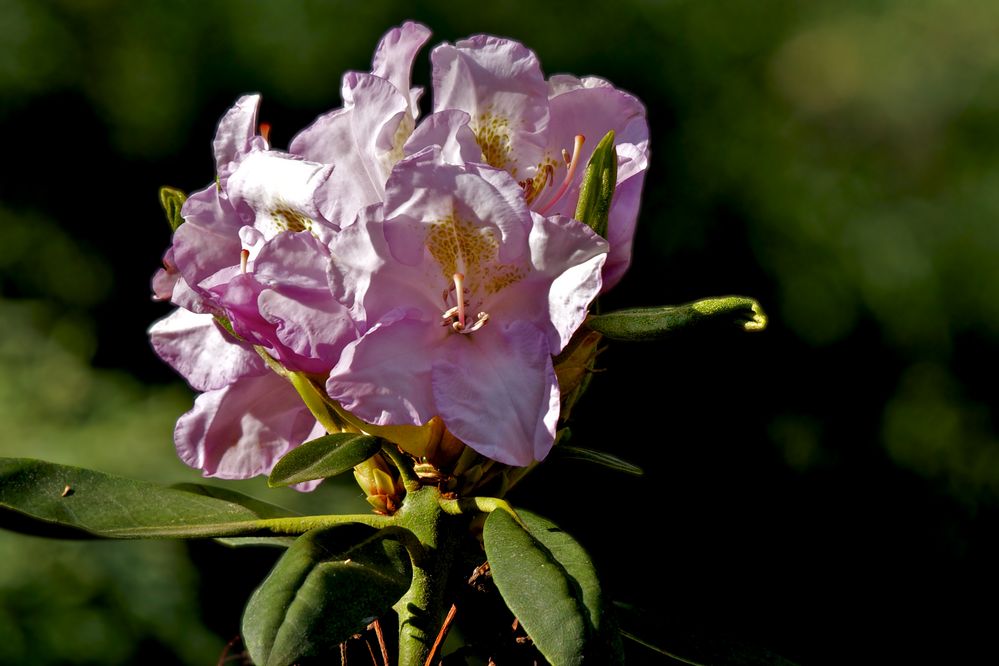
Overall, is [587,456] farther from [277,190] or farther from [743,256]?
[743,256]

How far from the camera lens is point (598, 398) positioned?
211 centimetres

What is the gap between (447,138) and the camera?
548 mm

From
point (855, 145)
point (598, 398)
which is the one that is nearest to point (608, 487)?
point (598, 398)

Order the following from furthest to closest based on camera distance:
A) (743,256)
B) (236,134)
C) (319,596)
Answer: (743,256), (236,134), (319,596)

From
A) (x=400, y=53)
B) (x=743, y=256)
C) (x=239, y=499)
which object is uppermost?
(x=400, y=53)

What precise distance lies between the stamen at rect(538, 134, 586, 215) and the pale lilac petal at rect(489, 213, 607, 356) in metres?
0.05

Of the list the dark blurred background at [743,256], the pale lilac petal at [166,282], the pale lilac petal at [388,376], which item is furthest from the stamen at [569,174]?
the dark blurred background at [743,256]

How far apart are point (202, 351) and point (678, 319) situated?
27 cm

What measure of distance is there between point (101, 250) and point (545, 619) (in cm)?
192

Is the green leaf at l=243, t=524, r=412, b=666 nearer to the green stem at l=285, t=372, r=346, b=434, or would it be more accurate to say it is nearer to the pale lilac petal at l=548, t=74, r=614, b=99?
the green stem at l=285, t=372, r=346, b=434

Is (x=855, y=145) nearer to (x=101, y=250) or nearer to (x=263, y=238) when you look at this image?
(x=101, y=250)

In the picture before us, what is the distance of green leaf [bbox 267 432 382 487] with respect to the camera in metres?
0.53

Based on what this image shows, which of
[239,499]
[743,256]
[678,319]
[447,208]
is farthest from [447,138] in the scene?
[743,256]

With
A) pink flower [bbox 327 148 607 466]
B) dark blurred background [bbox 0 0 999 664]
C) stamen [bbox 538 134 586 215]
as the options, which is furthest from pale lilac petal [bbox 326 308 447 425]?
dark blurred background [bbox 0 0 999 664]
